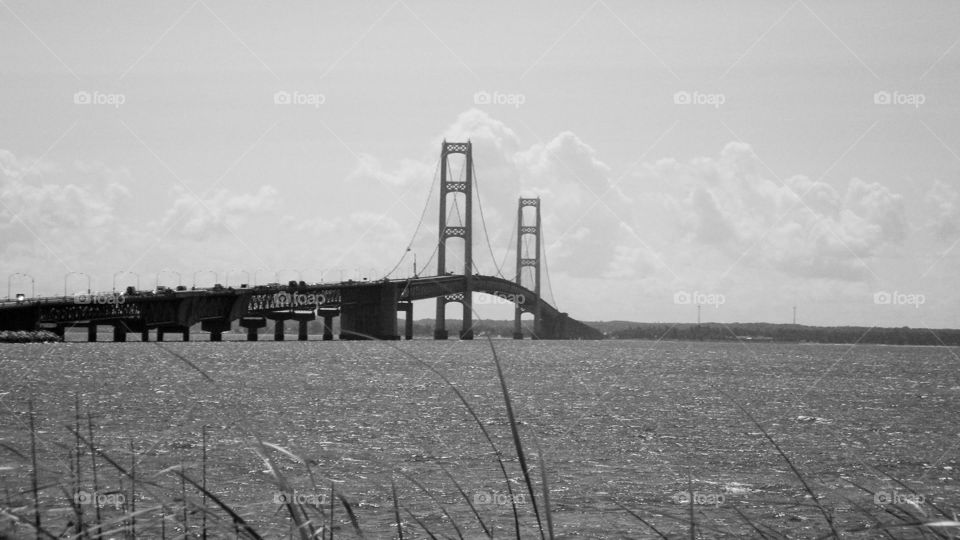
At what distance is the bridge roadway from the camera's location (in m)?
85.5

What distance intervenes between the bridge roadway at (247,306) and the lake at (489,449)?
24085mm

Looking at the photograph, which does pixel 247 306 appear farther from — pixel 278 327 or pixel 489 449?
pixel 489 449

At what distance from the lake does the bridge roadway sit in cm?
2408

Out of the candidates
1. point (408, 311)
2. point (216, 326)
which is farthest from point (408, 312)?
point (216, 326)

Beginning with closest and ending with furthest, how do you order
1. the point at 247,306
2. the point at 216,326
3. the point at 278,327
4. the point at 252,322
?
1. the point at 247,306
2. the point at 216,326
3. the point at 252,322
4. the point at 278,327

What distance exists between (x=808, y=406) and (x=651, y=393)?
9052 mm

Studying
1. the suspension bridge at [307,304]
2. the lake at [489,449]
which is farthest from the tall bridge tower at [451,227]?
the lake at [489,449]

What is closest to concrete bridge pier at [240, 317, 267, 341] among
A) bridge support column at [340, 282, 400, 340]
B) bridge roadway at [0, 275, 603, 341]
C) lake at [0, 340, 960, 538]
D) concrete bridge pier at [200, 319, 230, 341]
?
bridge roadway at [0, 275, 603, 341]

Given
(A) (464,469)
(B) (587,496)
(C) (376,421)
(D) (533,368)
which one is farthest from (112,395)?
(D) (533,368)

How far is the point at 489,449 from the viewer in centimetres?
2652

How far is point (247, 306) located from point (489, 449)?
7469 centimetres

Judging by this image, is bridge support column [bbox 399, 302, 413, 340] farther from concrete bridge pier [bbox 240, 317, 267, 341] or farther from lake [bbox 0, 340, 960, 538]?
lake [bbox 0, 340, 960, 538]

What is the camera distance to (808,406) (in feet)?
154

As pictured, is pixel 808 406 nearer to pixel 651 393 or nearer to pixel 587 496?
pixel 651 393
